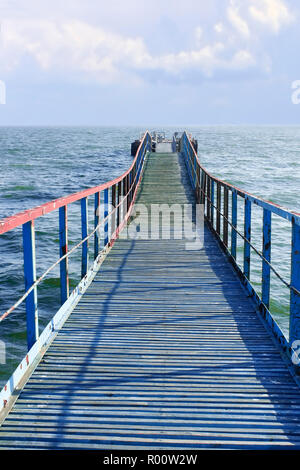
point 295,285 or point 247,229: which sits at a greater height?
point 247,229

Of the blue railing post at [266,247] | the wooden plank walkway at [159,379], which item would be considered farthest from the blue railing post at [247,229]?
the blue railing post at [266,247]

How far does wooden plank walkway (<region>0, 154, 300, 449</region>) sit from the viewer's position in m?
3.12

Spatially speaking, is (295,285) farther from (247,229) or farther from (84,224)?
(84,224)

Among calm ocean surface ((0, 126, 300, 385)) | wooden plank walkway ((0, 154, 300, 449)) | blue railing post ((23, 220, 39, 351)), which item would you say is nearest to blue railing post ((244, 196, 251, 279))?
wooden plank walkway ((0, 154, 300, 449))

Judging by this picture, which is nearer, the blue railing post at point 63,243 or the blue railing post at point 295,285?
the blue railing post at point 295,285

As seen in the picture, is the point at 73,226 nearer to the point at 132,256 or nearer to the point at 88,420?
the point at 132,256

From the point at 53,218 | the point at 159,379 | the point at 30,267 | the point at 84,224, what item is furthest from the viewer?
the point at 53,218

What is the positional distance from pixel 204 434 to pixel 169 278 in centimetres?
362

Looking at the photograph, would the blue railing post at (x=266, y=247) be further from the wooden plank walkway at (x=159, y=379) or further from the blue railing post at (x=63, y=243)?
the blue railing post at (x=63, y=243)

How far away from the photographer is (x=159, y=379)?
383 centimetres

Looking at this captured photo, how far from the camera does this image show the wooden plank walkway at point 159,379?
312cm

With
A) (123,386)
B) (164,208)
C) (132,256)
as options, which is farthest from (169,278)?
(164,208)

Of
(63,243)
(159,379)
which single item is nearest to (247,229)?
(63,243)

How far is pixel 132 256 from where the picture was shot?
7996 mm
